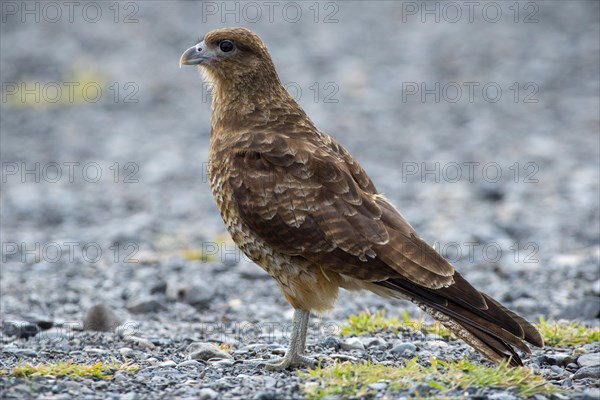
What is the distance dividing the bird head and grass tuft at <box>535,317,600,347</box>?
3211 mm

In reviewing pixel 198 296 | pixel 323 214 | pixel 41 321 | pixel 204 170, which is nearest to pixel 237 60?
pixel 323 214

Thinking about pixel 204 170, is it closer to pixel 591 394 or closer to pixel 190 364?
pixel 190 364

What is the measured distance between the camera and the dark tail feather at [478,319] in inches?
261

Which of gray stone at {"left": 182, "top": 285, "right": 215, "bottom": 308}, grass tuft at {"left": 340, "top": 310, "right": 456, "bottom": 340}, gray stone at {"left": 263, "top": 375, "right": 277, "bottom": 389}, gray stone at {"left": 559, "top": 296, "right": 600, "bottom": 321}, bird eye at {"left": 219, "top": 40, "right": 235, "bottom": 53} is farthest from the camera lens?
gray stone at {"left": 182, "top": 285, "right": 215, "bottom": 308}

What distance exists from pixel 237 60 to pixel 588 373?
3.98 metres

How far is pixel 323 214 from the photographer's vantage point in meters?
7.18

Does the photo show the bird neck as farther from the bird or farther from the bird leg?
the bird leg

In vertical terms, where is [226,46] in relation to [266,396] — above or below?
above

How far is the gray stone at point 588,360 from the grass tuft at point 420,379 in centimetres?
68

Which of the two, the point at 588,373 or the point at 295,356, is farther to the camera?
the point at 295,356

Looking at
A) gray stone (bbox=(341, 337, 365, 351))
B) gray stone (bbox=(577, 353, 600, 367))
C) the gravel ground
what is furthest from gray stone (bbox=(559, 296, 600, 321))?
gray stone (bbox=(341, 337, 365, 351))

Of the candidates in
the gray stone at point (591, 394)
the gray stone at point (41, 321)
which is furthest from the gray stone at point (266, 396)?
the gray stone at point (41, 321)

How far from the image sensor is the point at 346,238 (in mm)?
7039

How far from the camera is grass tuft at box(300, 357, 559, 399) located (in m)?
6.15
